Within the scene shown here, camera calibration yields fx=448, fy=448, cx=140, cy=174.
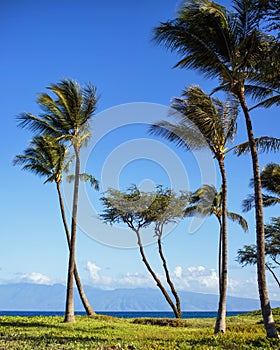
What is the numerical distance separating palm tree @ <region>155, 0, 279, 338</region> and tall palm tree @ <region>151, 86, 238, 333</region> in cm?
201

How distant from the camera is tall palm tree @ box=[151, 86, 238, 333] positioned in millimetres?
17266

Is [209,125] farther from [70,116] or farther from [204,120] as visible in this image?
[70,116]

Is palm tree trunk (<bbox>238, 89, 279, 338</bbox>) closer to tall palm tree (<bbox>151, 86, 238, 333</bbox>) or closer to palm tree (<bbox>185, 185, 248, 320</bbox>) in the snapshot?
tall palm tree (<bbox>151, 86, 238, 333</bbox>)

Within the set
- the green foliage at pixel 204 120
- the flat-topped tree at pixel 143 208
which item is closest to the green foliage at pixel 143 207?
the flat-topped tree at pixel 143 208

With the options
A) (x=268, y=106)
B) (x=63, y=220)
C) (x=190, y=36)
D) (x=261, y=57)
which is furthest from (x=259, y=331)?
(x=63, y=220)

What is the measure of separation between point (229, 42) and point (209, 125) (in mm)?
3532

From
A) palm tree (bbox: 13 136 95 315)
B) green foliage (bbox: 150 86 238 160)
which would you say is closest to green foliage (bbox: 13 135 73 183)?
palm tree (bbox: 13 136 95 315)

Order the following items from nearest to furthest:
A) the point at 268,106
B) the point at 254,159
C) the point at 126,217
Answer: the point at 254,159 → the point at 268,106 → the point at 126,217

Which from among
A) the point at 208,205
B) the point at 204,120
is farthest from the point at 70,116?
the point at 208,205

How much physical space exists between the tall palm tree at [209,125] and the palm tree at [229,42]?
2.01m

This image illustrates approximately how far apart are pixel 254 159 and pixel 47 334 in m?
8.85

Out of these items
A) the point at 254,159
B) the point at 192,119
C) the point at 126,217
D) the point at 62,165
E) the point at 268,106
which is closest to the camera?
the point at 254,159

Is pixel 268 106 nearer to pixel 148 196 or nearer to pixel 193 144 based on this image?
pixel 193 144

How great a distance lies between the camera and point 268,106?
16.4m
